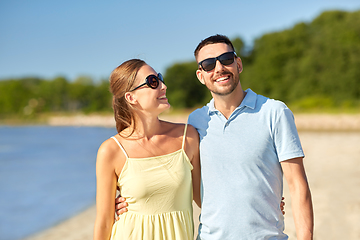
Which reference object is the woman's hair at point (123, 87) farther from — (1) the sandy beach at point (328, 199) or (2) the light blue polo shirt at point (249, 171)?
(1) the sandy beach at point (328, 199)

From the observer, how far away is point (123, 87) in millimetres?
2447

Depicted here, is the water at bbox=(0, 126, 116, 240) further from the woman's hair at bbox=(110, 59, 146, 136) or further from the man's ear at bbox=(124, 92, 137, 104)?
the man's ear at bbox=(124, 92, 137, 104)

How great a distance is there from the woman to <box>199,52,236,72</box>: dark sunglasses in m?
0.36

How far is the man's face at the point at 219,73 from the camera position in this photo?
7.56 feet

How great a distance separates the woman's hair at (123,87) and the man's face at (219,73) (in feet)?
1.54

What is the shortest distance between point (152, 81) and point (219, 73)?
0.48 m

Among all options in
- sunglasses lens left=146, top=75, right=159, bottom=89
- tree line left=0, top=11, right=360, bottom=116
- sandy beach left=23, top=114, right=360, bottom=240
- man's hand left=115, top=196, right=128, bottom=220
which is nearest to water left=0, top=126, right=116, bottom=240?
sandy beach left=23, top=114, right=360, bottom=240

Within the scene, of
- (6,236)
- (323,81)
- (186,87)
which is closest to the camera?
(6,236)

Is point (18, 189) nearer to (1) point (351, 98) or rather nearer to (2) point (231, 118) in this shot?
(2) point (231, 118)

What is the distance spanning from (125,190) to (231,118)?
0.87 metres

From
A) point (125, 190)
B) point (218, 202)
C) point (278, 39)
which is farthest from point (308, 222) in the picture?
point (278, 39)

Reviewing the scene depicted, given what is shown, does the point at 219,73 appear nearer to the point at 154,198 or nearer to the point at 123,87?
the point at 123,87

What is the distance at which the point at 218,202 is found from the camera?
2.18m

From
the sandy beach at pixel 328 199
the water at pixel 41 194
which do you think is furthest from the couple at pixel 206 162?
the water at pixel 41 194
